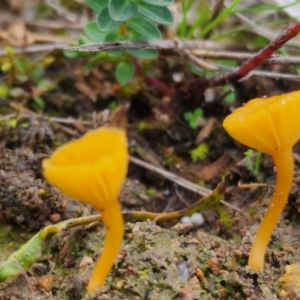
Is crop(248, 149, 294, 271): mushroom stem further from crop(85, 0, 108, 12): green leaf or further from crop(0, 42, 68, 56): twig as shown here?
crop(0, 42, 68, 56): twig

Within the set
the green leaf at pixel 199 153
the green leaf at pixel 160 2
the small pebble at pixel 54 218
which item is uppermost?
the green leaf at pixel 160 2

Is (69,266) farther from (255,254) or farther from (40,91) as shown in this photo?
(40,91)

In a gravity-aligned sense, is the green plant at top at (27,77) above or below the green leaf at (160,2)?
below

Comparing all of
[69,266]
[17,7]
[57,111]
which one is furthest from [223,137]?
[17,7]

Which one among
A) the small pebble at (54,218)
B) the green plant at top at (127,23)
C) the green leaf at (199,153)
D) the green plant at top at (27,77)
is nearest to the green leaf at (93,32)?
the green plant at top at (127,23)

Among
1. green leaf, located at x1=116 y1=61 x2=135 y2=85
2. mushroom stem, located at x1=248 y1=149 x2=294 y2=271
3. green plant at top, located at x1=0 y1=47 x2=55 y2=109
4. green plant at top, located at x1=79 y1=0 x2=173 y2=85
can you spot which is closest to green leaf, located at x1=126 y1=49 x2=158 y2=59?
green plant at top, located at x1=79 y1=0 x2=173 y2=85

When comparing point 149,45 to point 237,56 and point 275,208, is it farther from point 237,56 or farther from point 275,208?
point 275,208

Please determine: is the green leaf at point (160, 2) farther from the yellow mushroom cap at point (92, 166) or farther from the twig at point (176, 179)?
the yellow mushroom cap at point (92, 166)
